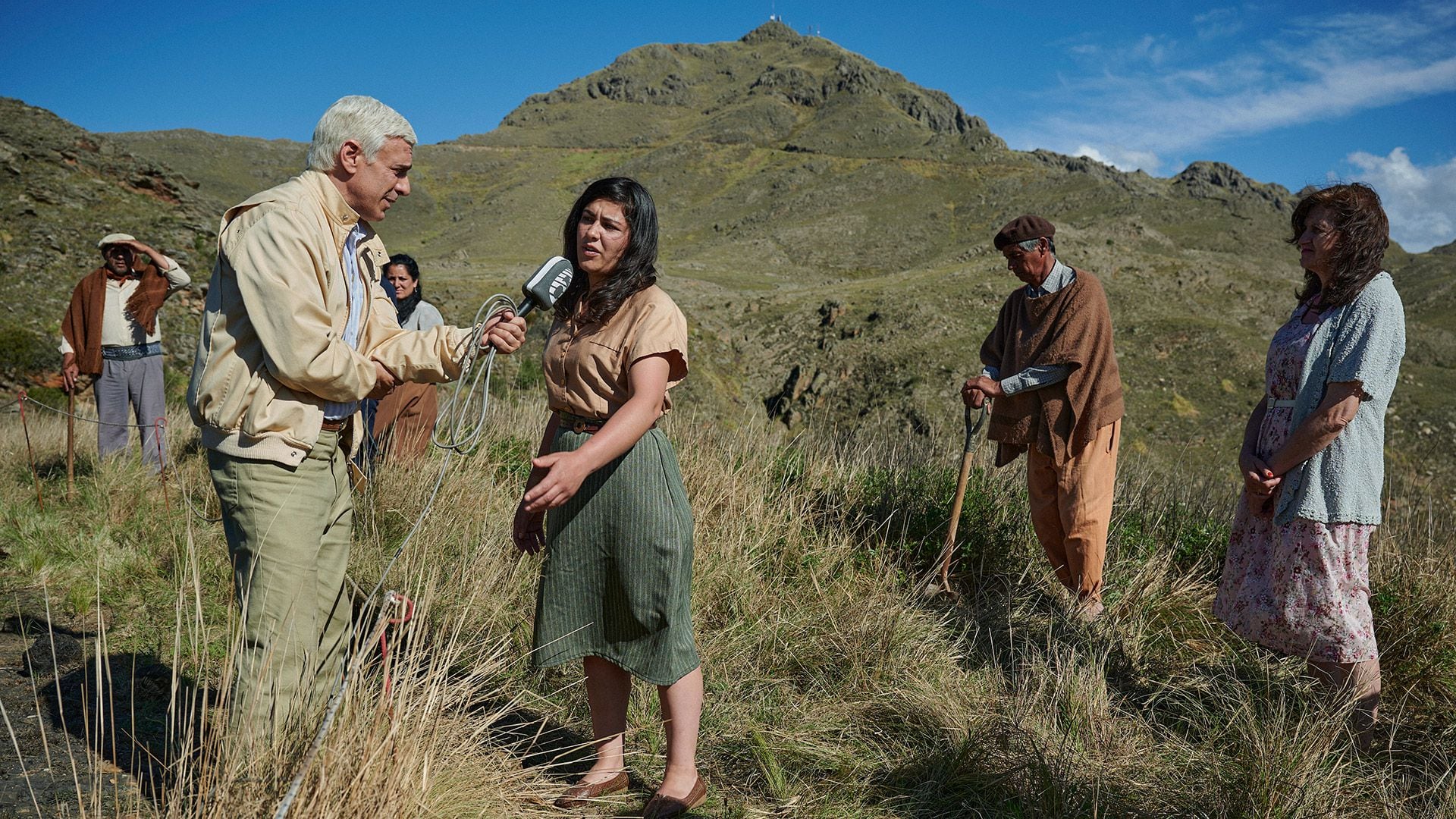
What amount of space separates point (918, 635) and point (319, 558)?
8.39ft

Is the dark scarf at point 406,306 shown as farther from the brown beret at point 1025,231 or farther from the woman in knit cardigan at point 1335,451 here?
the woman in knit cardigan at point 1335,451

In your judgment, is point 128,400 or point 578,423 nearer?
point 578,423

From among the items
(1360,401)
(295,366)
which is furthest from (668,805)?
(1360,401)

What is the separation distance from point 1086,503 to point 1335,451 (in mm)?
1278

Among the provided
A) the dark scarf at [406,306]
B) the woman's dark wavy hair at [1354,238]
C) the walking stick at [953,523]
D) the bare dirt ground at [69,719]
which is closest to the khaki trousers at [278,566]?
the bare dirt ground at [69,719]

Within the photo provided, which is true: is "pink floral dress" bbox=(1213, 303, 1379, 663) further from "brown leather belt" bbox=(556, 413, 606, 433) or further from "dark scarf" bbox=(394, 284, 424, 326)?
"dark scarf" bbox=(394, 284, 424, 326)

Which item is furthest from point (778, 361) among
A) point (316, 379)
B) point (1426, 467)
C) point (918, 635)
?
point (316, 379)

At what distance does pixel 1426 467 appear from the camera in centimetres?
1005

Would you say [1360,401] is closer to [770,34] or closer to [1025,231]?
[1025,231]

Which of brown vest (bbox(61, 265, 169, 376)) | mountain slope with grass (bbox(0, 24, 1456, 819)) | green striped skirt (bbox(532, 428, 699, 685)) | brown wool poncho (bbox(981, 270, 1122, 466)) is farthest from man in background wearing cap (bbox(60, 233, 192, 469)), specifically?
brown wool poncho (bbox(981, 270, 1122, 466))

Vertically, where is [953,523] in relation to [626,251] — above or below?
below

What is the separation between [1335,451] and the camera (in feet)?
9.86

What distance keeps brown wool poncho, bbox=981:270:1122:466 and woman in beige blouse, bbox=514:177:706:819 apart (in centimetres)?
224

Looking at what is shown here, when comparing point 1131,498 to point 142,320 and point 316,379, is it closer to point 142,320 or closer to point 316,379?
point 316,379
